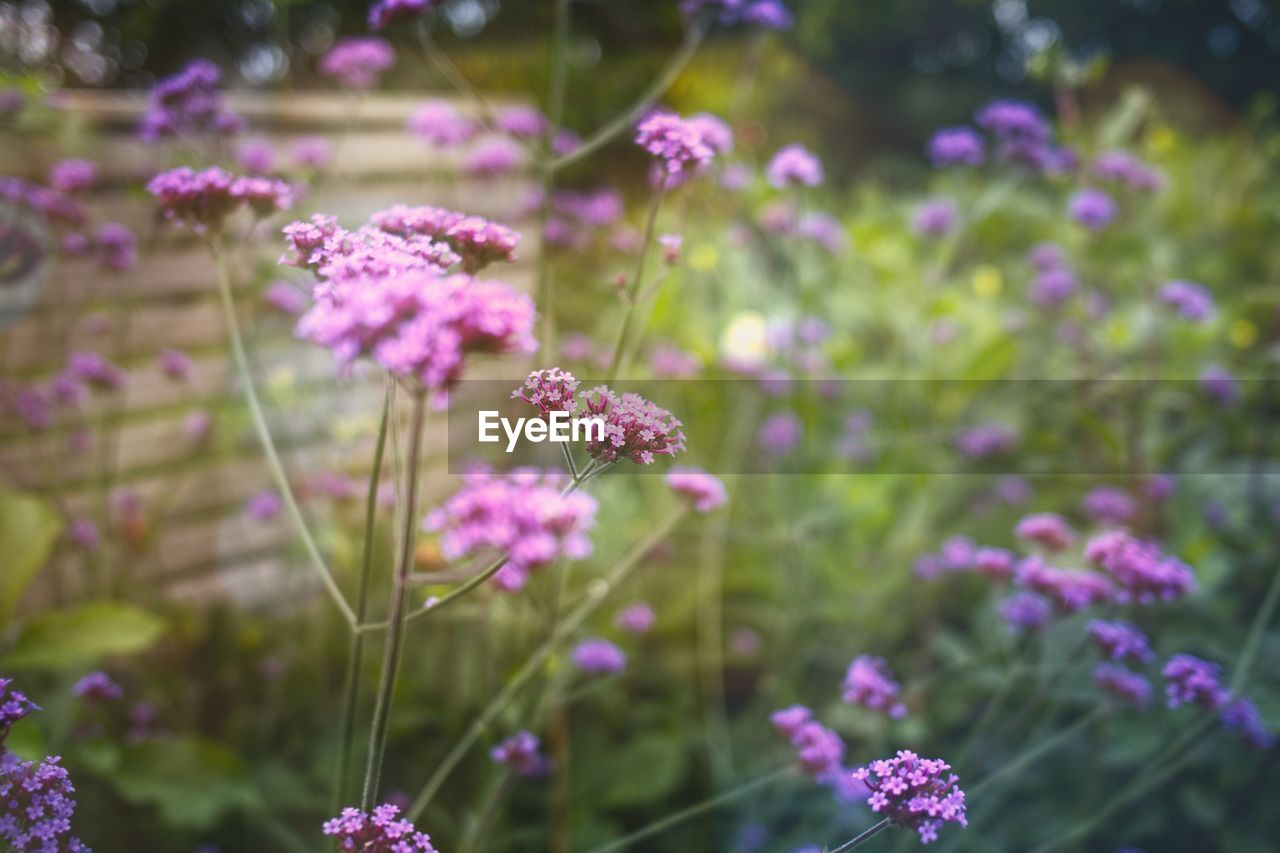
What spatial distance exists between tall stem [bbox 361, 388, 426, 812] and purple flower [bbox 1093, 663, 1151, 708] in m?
0.77

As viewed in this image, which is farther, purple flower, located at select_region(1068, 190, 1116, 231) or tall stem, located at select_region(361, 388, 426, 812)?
purple flower, located at select_region(1068, 190, 1116, 231)

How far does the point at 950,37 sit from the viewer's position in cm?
261

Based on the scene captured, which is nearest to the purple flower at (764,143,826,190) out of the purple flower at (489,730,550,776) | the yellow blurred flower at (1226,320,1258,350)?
the purple flower at (489,730,550,776)

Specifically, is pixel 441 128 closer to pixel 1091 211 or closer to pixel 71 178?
pixel 71 178

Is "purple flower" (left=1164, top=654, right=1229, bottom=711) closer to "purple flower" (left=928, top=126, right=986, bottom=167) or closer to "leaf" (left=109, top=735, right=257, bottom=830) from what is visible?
"purple flower" (left=928, top=126, right=986, bottom=167)

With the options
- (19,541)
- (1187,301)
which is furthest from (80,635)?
(1187,301)

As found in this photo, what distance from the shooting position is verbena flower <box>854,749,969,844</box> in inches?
20.5

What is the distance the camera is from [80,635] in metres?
1.23

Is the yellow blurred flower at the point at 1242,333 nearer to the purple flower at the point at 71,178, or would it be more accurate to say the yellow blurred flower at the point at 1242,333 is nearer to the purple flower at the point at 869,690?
the purple flower at the point at 869,690

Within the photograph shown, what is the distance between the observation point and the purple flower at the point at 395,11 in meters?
0.83

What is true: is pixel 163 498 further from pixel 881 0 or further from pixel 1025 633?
pixel 881 0

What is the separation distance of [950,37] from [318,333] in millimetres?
2662

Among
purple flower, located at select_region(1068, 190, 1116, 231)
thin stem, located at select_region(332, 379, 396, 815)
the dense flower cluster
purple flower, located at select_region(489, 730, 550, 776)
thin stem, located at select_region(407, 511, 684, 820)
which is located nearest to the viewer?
the dense flower cluster

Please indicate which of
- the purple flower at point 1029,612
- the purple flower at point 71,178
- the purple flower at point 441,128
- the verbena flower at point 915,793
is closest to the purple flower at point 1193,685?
the purple flower at point 1029,612
